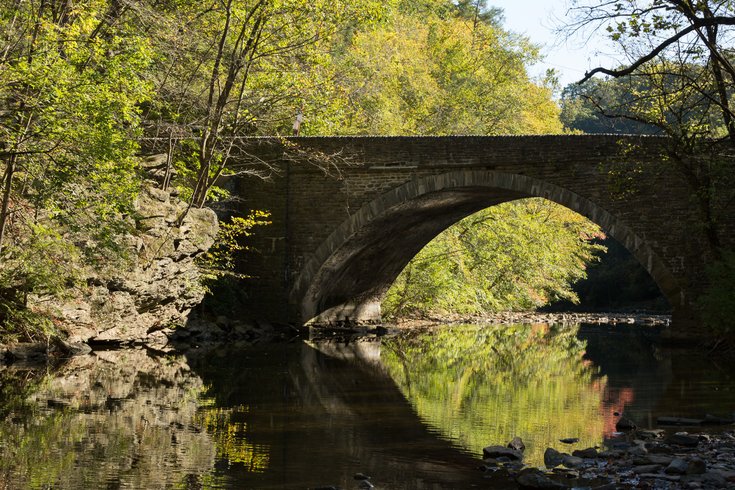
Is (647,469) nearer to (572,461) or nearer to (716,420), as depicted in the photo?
(572,461)

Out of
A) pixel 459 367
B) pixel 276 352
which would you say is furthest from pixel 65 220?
pixel 459 367

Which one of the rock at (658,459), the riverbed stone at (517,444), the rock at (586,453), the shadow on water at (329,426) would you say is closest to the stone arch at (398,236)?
the shadow on water at (329,426)

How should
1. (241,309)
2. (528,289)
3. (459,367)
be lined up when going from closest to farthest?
(459,367), (241,309), (528,289)

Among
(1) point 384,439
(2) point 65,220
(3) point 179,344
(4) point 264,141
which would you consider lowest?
(1) point 384,439

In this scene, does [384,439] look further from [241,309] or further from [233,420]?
[241,309]

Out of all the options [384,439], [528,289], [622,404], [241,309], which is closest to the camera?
[384,439]

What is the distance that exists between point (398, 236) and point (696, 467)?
14757 millimetres

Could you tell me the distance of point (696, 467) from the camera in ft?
20.3

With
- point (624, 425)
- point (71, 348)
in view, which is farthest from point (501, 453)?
point (71, 348)

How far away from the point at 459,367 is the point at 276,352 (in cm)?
329

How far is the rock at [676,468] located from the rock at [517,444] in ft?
3.93

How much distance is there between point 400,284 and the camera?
2456 centimetres

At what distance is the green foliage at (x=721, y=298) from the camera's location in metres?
14.6

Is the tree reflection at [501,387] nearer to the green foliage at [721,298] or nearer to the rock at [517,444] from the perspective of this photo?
the rock at [517,444]
